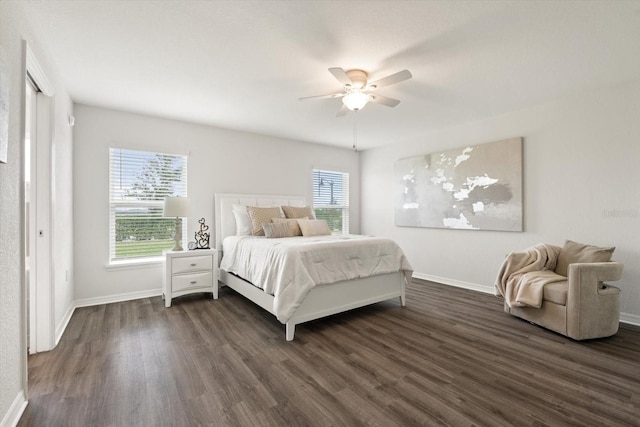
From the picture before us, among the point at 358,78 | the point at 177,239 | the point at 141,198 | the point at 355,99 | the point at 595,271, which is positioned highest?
the point at 358,78

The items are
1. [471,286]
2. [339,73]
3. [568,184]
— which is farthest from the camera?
[471,286]

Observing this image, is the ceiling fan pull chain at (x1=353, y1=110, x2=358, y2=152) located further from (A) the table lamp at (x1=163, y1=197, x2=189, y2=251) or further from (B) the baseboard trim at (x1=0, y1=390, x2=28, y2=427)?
(B) the baseboard trim at (x1=0, y1=390, x2=28, y2=427)

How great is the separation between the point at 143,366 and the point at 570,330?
370 centimetres

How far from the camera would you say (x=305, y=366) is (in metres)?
2.21

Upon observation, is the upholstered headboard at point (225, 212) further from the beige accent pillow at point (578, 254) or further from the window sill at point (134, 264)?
the beige accent pillow at point (578, 254)

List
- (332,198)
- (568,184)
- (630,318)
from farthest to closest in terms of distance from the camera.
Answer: (332,198), (568,184), (630,318)

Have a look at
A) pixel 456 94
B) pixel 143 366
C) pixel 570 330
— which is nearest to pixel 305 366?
pixel 143 366

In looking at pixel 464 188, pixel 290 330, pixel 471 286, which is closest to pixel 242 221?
pixel 290 330

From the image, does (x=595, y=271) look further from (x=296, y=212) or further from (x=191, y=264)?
(x=191, y=264)

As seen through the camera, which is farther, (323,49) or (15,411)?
(323,49)

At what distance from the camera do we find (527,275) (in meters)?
3.08

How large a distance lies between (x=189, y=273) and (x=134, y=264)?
804mm

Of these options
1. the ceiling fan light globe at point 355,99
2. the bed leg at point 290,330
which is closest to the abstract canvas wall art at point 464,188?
the ceiling fan light globe at point 355,99

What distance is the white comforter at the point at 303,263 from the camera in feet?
8.80
